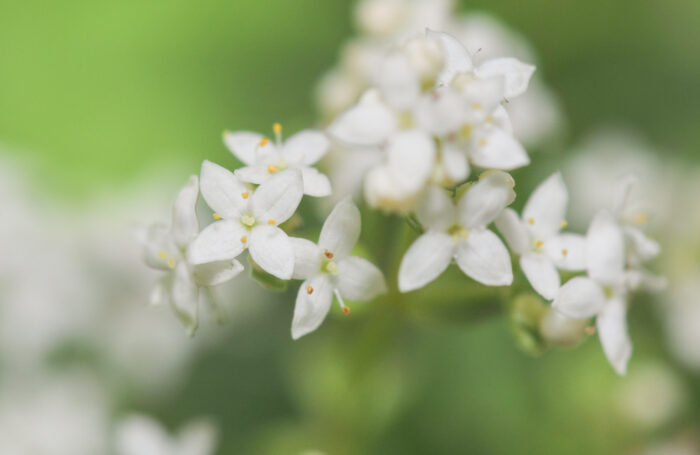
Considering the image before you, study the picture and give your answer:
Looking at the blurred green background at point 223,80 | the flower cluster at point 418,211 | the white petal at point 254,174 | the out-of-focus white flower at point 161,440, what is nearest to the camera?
the flower cluster at point 418,211

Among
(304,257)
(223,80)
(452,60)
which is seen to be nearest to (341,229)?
(304,257)

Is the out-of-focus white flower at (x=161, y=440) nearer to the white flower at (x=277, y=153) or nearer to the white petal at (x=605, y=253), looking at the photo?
the white flower at (x=277, y=153)

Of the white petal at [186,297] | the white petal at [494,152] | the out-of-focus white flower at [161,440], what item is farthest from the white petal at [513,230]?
the out-of-focus white flower at [161,440]

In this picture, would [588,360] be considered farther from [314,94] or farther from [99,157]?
[99,157]

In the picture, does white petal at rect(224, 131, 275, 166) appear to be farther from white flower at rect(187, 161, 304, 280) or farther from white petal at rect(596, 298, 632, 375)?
white petal at rect(596, 298, 632, 375)

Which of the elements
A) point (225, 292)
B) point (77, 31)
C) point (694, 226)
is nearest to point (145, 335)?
point (225, 292)

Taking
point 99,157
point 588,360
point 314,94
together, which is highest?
point 99,157

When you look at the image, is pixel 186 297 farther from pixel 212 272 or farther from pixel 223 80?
pixel 223 80
